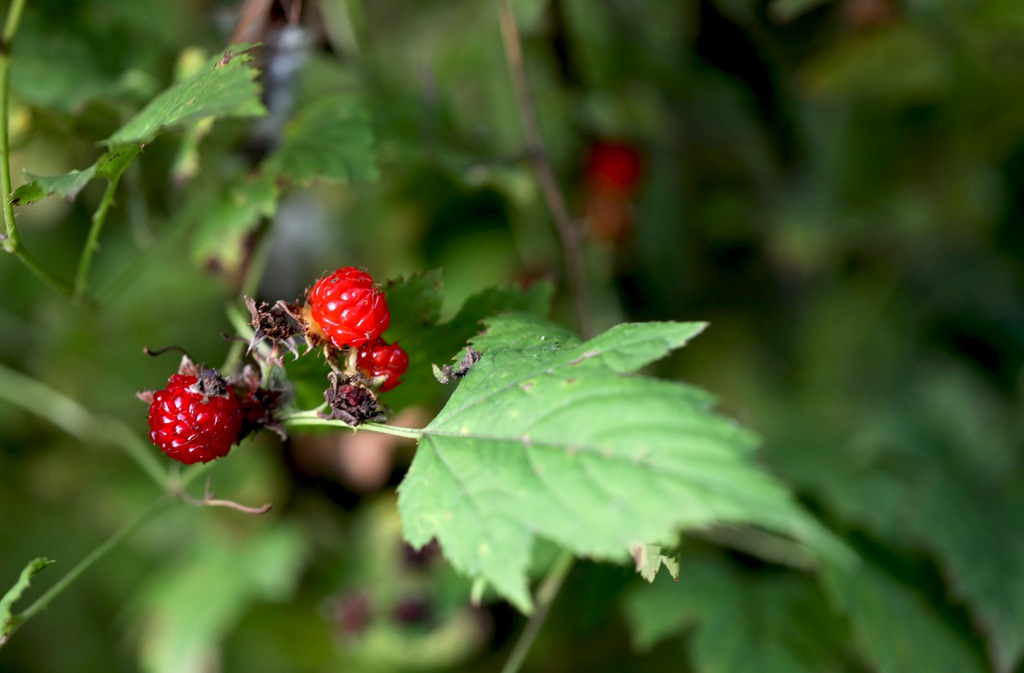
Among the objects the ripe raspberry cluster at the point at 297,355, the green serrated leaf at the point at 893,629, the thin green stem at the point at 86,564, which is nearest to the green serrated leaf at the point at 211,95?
the ripe raspberry cluster at the point at 297,355

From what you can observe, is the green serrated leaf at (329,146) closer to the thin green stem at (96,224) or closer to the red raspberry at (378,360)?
the thin green stem at (96,224)

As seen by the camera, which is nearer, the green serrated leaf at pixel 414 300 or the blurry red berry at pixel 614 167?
the green serrated leaf at pixel 414 300

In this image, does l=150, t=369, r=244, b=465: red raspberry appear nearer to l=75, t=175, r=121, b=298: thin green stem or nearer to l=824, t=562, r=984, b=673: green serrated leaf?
l=75, t=175, r=121, b=298: thin green stem

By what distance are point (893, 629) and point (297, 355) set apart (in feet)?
3.88

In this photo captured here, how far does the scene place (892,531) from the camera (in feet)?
5.64

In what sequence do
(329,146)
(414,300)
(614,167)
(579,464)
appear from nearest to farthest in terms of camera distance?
(579,464) < (414,300) < (329,146) < (614,167)

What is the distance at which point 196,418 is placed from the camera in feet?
3.28

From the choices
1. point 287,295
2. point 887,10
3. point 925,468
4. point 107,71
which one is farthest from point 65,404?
point 887,10

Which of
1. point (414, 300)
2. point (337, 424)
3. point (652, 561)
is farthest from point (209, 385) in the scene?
point (652, 561)

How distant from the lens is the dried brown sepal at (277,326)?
99 cm

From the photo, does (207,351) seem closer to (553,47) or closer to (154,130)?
(553,47)

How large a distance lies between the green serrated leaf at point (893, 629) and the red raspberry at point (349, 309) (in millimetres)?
970

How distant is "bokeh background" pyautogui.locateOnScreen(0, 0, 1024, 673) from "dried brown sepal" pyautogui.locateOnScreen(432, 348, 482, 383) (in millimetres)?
193

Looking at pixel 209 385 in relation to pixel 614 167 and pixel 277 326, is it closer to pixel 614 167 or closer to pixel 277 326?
pixel 277 326
